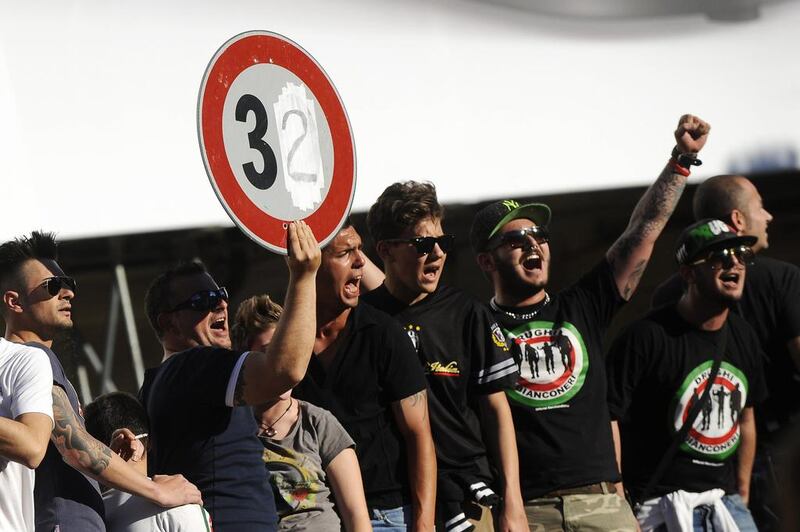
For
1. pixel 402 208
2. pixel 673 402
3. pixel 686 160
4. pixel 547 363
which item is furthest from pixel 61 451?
pixel 686 160

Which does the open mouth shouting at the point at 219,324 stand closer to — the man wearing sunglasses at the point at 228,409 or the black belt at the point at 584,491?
the man wearing sunglasses at the point at 228,409

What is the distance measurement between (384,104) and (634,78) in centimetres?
160

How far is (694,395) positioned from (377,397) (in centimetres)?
130

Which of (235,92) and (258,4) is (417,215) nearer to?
(235,92)

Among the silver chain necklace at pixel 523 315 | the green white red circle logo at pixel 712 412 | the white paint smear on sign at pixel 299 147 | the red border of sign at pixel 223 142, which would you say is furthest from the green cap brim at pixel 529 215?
the white paint smear on sign at pixel 299 147

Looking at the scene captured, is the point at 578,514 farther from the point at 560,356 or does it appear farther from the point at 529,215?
the point at 529,215

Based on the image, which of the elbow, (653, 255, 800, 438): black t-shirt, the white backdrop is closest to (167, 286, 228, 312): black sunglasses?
the elbow

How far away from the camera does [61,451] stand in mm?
2756

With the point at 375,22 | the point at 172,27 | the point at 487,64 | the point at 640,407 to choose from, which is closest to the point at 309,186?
the point at 640,407

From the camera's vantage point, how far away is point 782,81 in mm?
6621

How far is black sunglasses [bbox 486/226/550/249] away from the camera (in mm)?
3887

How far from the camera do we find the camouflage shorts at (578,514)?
367cm

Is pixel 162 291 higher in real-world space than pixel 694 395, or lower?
higher

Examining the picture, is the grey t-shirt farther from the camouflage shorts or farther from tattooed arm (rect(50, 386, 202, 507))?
the camouflage shorts
